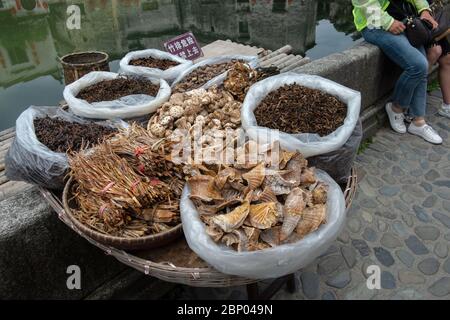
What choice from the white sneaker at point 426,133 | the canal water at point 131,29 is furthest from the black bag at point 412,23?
the canal water at point 131,29

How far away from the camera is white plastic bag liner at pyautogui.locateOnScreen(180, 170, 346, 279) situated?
61.3 inches

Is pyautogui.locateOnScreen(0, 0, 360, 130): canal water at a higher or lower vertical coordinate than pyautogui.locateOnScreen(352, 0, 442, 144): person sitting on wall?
lower

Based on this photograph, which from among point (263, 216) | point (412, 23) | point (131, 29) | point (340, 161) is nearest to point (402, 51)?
point (412, 23)

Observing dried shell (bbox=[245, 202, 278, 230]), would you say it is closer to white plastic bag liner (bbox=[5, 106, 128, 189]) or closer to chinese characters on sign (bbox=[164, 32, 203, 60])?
white plastic bag liner (bbox=[5, 106, 128, 189])

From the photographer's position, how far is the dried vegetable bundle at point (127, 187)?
5.83ft

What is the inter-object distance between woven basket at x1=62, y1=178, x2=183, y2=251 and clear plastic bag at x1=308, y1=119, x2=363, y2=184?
894mm

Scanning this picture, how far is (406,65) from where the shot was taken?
13.0 feet

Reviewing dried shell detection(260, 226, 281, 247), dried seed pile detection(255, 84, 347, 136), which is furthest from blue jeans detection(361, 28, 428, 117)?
dried shell detection(260, 226, 281, 247)

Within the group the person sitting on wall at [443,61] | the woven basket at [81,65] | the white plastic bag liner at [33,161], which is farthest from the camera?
the person sitting on wall at [443,61]

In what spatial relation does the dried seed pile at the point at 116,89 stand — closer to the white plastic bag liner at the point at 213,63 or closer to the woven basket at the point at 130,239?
the white plastic bag liner at the point at 213,63

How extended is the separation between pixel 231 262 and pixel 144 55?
2.69 m

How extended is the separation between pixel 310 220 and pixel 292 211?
0.09 metres

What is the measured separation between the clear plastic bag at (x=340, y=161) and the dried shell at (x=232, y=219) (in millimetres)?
641

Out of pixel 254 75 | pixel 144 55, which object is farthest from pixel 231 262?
pixel 144 55
